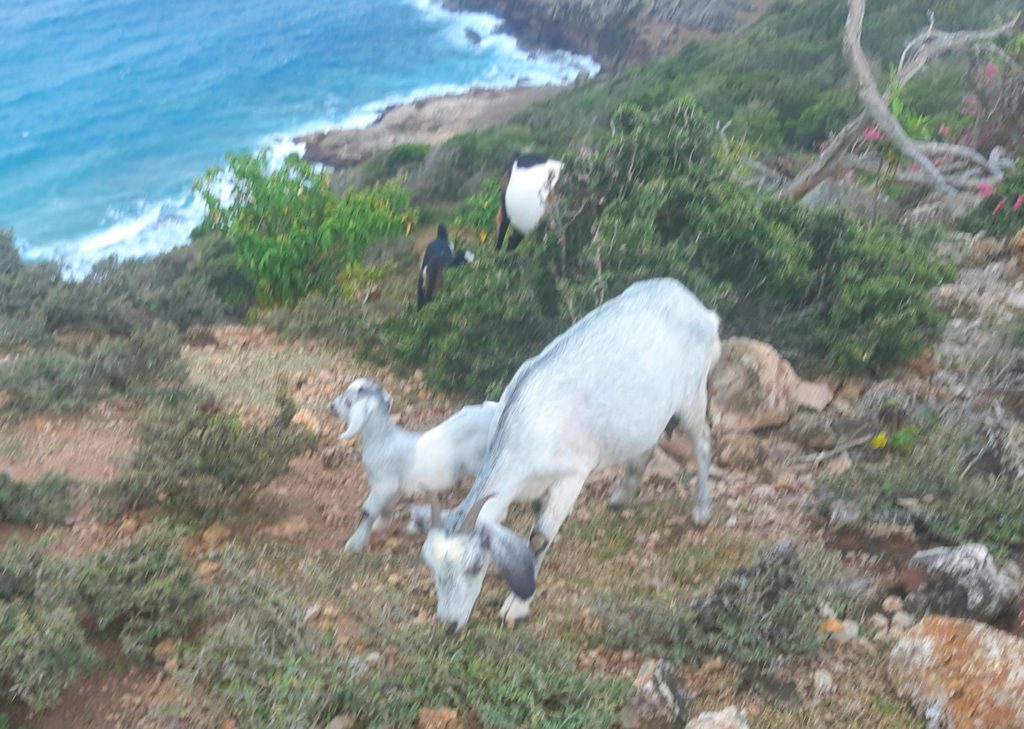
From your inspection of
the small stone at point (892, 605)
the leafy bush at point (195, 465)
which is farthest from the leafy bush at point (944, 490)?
the leafy bush at point (195, 465)

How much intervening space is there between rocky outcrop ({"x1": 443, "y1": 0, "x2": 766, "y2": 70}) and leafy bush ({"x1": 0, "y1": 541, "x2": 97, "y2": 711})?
114ft

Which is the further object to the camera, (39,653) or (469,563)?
(469,563)

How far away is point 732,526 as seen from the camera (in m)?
4.88

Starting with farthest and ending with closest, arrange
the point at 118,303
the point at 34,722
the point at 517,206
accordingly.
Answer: the point at 118,303
the point at 517,206
the point at 34,722

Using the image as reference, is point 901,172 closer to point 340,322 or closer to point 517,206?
point 517,206

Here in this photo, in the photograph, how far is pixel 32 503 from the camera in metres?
4.80

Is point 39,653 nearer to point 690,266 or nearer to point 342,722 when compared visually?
point 342,722

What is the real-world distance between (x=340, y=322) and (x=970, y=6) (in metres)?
16.7

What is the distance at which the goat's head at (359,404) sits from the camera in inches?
195

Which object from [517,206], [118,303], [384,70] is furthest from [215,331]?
[384,70]

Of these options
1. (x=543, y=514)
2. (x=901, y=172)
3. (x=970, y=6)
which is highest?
(x=543, y=514)

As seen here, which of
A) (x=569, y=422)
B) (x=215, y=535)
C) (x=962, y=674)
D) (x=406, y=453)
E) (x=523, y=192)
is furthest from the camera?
(x=523, y=192)

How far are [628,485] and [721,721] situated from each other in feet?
7.30

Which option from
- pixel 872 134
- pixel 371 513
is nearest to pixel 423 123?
pixel 872 134
